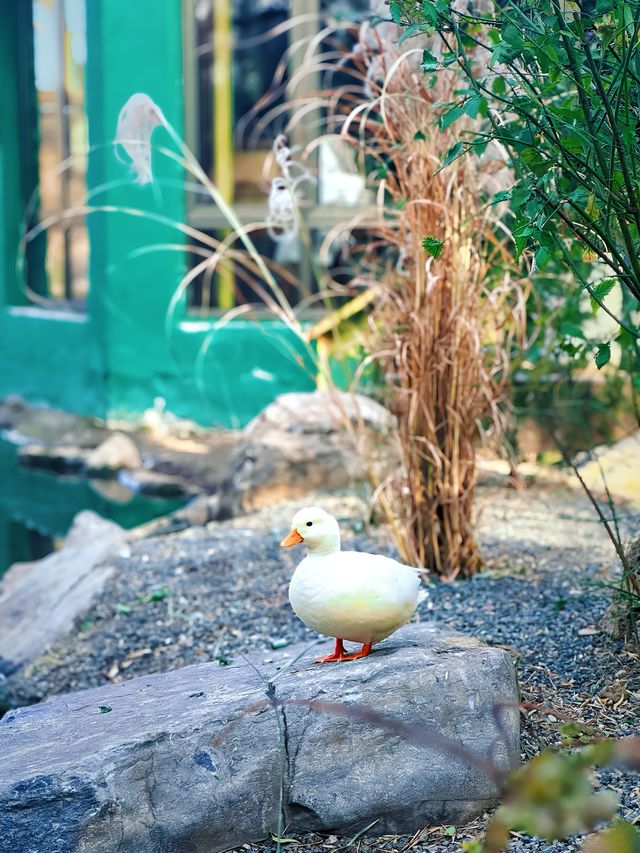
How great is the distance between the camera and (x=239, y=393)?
849cm

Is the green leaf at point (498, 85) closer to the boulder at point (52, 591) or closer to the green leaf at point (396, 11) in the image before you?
the green leaf at point (396, 11)

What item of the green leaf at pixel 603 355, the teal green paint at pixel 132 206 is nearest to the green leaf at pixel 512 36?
the green leaf at pixel 603 355

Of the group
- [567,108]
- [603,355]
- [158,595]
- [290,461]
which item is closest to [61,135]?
[290,461]

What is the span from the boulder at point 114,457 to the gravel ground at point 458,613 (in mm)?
2825

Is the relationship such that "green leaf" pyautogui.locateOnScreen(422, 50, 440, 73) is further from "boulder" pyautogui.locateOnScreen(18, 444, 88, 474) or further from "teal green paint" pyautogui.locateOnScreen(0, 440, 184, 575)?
"boulder" pyautogui.locateOnScreen(18, 444, 88, 474)

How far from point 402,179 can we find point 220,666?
5.46 ft

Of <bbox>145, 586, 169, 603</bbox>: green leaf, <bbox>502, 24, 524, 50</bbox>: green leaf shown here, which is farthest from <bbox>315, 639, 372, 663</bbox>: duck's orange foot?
<bbox>145, 586, 169, 603</bbox>: green leaf

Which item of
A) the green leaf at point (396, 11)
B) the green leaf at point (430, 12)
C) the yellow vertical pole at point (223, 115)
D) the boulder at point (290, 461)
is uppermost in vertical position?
the yellow vertical pole at point (223, 115)

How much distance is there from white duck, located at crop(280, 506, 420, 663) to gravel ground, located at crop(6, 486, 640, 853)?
13.9 inches

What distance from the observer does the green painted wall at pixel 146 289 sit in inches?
325

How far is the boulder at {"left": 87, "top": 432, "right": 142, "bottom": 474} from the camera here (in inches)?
305

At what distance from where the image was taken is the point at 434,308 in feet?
11.6

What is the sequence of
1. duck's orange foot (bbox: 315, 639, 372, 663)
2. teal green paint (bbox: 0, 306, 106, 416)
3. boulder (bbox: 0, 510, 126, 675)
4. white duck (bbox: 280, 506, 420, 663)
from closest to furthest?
white duck (bbox: 280, 506, 420, 663), duck's orange foot (bbox: 315, 639, 372, 663), boulder (bbox: 0, 510, 126, 675), teal green paint (bbox: 0, 306, 106, 416)

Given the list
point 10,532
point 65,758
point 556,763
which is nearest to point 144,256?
point 10,532
